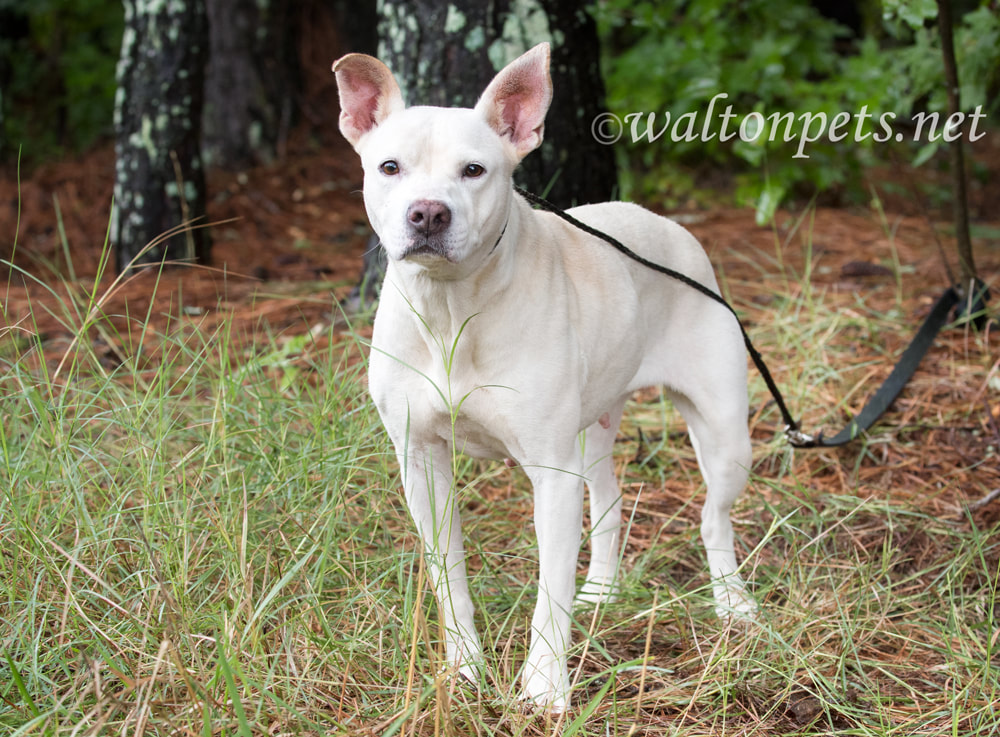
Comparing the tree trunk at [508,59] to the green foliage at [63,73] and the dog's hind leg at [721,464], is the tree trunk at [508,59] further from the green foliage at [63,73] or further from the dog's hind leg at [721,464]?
the green foliage at [63,73]

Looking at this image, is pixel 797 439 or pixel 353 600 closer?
pixel 353 600

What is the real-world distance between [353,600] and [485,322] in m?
0.78

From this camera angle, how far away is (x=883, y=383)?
12.8ft

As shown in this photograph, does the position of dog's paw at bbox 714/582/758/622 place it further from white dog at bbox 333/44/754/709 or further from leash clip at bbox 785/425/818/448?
leash clip at bbox 785/425/818/448

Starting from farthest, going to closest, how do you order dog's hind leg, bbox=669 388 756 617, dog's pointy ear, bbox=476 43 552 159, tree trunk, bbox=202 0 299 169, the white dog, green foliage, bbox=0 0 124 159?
green foliage, bbox=0 0 124 159 < tree trunk, bbox=202 0 299 169 < dog's hind leg, bbox=669 388 756 617 < dog's pointy ear, bbox=476 43 552 159 < the white dog

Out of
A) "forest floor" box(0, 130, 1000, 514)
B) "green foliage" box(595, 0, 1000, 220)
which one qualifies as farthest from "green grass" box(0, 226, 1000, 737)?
"green foliage" box(595, 0, 1000, 220)

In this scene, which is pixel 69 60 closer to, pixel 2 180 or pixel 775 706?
pixel 2 180

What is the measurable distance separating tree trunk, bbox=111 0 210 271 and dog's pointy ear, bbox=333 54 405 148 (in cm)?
328

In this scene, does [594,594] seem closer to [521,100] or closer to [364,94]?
[521,100]

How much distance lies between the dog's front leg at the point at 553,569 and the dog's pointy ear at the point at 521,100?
86 cm

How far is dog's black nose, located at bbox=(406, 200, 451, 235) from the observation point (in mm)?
2131

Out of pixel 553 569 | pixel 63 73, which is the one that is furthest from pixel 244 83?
pixel 553 569

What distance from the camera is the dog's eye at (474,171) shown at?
7.50ft

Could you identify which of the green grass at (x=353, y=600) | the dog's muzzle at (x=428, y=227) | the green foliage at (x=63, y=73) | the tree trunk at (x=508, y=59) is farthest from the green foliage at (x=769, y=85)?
the green foliage at (x=63, y=73)
